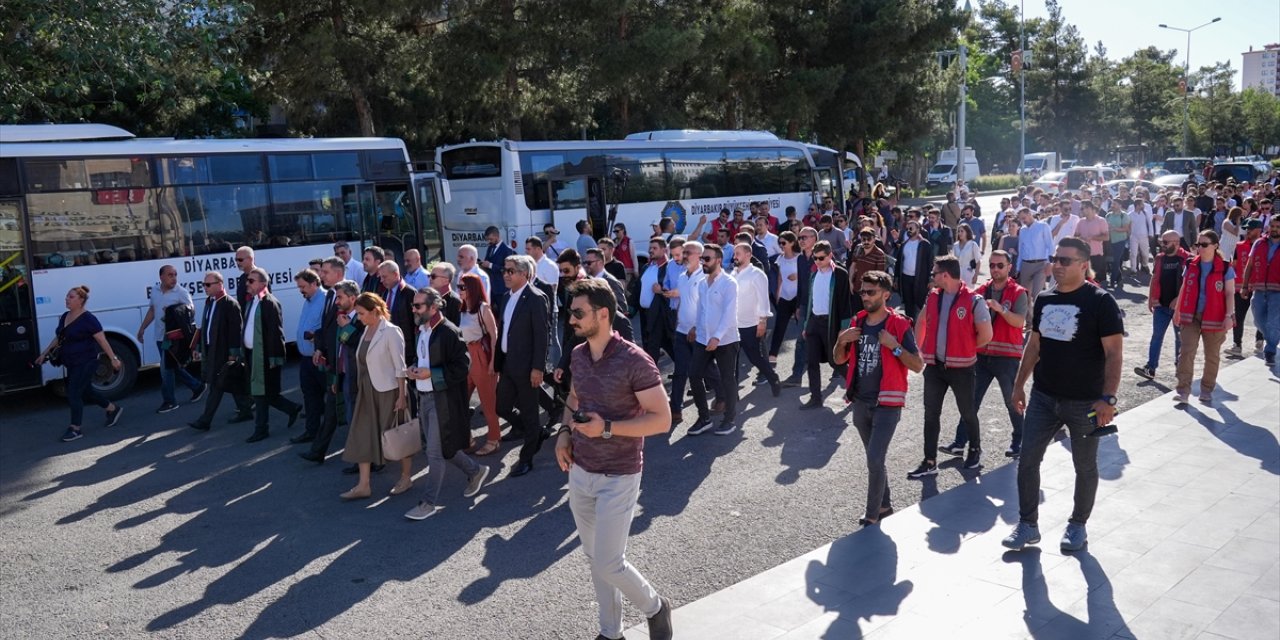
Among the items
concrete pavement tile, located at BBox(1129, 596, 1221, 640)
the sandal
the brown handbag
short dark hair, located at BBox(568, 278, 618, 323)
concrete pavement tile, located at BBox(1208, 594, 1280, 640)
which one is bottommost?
concrete pavement tile, located at BBox(1208, 594, 1280, 640)

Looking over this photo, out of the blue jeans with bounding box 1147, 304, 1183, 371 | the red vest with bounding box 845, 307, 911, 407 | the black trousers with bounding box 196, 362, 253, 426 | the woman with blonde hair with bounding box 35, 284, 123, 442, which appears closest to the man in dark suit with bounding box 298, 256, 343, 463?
the black trousers with bounding box 196, 362, 253, 426

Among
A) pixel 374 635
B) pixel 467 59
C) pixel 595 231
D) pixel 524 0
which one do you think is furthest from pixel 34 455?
pixel 524 0

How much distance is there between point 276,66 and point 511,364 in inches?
613

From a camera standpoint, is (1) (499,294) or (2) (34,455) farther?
(1) (499,294)

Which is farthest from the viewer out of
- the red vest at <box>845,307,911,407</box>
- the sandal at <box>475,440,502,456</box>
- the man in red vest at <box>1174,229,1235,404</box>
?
the man in red vest at <box>1174,229,1235,404</box>

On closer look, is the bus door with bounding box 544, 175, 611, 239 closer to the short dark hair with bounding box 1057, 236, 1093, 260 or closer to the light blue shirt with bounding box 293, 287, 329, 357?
the light blue shirt with bounding box 293, 287, 329, 357

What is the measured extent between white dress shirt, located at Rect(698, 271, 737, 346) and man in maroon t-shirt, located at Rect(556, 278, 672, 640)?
4297 mm

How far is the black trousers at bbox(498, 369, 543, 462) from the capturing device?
815 cm

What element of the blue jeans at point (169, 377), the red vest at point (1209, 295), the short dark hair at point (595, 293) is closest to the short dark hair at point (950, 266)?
the short dark hair at point (595, 293)

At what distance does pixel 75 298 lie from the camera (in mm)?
10062

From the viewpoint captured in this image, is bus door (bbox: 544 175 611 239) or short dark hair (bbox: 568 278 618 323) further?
bus door (bbox: 544 175 611 239)

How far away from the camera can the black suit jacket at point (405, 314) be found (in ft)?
29.7

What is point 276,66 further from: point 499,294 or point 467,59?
point 499,294

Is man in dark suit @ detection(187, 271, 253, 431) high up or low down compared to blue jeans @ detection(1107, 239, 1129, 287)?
up
